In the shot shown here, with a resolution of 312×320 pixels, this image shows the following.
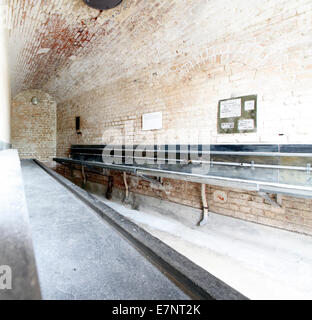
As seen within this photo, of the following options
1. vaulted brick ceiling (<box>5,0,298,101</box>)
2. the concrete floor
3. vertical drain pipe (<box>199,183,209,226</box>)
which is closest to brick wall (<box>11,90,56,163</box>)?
vaulted brick ceiling (<box>5,0,298,101</box>)

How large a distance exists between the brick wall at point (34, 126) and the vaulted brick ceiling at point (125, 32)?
9.74ft

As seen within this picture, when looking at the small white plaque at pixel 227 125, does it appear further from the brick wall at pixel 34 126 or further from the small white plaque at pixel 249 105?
the brick wall at pixel 34 126

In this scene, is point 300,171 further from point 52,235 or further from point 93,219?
point 52,235

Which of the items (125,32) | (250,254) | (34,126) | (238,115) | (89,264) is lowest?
(250,254)

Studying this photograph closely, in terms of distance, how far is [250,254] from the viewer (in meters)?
2.54

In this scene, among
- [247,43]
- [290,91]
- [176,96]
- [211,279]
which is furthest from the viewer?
[176,96]

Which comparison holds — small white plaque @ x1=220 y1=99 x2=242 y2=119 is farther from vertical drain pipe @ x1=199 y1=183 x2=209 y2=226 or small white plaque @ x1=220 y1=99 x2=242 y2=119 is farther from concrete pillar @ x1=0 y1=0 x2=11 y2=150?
concrete pillar @ x1=0 y1=0 x2=11 y2=150

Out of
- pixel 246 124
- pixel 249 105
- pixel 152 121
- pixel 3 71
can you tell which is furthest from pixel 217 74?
pixel 3 71

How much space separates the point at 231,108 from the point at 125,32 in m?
2.39

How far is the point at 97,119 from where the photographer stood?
19.7 feet

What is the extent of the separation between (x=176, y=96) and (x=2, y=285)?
3.83 m

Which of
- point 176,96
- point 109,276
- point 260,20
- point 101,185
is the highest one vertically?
point 260,20

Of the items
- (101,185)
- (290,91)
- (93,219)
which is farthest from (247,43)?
(101,185)

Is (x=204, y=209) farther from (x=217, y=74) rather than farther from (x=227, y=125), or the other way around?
(x=217, y=74)
